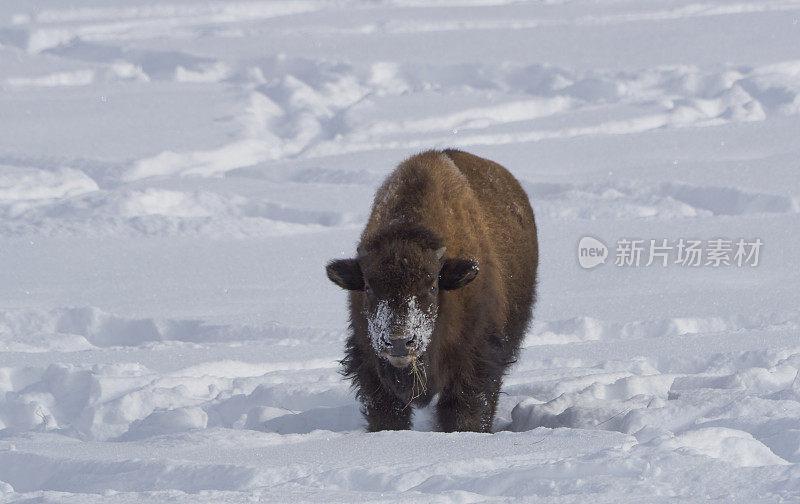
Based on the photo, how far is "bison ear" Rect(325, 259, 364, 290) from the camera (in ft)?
14.1

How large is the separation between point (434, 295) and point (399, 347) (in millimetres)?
369

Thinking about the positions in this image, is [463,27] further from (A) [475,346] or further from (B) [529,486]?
(B) [529,486]

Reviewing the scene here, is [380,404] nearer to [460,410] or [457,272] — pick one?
[460,410]

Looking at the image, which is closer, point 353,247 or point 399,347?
point 399,347

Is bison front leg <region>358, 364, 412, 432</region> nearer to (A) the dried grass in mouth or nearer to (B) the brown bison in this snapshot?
(B) the brown bison

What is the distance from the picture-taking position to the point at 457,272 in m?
4.23

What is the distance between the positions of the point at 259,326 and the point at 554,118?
22.8 ft

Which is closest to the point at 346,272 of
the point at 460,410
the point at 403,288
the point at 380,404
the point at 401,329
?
the point at 403,288

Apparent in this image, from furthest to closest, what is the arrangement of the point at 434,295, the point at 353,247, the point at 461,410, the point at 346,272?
the point at 353,247, the point at 461,410, the point at 346,272, the point at 434,295

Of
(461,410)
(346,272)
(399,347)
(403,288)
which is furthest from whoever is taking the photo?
(461,410)

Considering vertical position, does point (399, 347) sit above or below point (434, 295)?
below

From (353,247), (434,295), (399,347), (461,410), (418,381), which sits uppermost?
(434,295)

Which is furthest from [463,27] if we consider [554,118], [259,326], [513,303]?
[513,303]

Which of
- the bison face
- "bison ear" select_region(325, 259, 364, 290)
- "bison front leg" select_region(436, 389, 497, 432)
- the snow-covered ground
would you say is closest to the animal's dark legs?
"bison front leg" select_region(436, 389, 497, 432)
